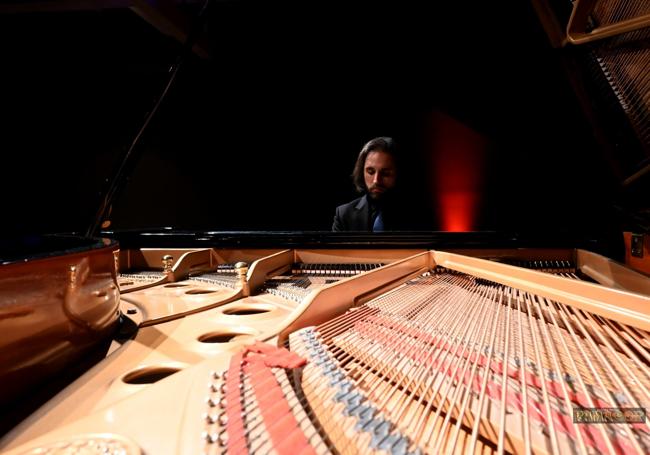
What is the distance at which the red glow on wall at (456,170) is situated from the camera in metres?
5.60

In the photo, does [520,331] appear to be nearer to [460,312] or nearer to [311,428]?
[460,312]

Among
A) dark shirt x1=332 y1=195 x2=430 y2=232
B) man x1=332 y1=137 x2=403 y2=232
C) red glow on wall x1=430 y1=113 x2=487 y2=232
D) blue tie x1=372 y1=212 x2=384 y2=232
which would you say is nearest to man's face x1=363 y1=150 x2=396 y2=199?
man x1=332 y1=137 x2=403 y2=232

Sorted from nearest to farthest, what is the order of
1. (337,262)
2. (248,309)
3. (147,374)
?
(147,374)
(248,309)
(337,262)

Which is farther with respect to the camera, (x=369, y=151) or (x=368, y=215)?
(x=369, y=151)

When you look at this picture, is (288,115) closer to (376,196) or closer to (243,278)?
(376,196)

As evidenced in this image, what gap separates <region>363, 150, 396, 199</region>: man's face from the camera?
5617mm

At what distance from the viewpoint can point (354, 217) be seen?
556cm

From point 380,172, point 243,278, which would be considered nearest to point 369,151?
point 380,172

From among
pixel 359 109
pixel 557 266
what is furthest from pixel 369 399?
pixel 359 109

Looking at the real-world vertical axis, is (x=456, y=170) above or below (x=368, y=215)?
above

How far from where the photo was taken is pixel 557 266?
248cm

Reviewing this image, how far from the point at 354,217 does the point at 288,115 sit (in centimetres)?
222

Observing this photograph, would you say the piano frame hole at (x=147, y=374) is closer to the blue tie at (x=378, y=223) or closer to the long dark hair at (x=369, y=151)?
the blue tie at (x=378, y=223)

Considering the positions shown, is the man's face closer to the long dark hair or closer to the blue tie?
the long dark hair
